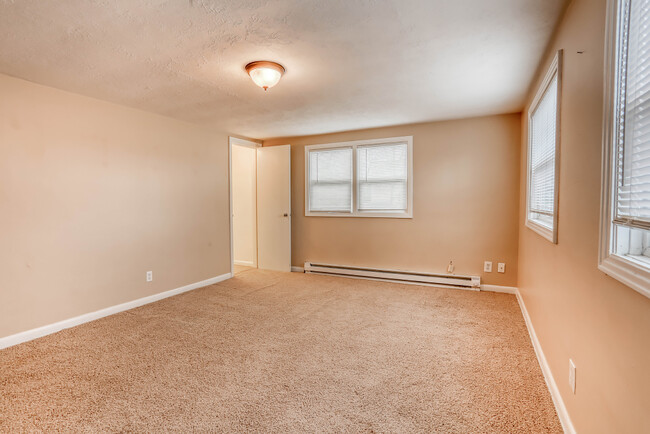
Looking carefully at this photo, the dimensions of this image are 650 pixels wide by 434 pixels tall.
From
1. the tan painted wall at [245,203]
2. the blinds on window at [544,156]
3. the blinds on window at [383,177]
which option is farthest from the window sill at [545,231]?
the tan painted wall at [245,203]

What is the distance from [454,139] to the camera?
4199 millimetres

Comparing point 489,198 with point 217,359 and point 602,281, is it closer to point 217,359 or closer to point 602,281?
point 602,281

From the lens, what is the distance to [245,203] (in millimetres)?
5840

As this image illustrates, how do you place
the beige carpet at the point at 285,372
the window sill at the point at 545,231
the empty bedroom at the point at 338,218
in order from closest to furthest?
the empty bedroom at the point at 338,218
the beige carpet at the point at 285,372
the window sill at the point at 545,231

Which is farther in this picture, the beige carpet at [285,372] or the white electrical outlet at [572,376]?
the beige carpet at [285,372]

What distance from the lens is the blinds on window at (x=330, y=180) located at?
4.96 metres

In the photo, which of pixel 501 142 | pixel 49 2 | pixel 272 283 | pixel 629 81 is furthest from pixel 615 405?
pixel 272 283

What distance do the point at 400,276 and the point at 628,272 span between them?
370 centimetres

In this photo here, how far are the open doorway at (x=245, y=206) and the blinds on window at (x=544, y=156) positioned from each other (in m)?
4.14

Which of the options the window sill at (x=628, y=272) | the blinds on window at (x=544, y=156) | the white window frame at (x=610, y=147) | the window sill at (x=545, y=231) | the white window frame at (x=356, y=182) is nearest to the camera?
the window sill at (x=628, y=272)

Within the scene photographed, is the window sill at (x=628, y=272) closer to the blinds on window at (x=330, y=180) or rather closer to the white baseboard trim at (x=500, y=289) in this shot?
the white baseboard trim at (x=500, y=289)

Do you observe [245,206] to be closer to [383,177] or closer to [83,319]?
[383,177]

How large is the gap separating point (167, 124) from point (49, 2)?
7.72 ft

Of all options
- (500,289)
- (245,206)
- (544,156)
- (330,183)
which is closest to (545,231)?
(544,156)
